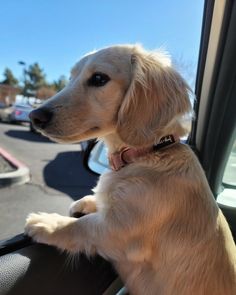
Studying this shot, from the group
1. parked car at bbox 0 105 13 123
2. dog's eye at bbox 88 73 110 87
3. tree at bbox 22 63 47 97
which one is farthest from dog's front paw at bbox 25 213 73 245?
tree at bbox 22 63 47 97

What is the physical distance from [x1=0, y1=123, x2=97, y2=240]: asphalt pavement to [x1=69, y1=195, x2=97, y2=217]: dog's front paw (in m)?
0.44

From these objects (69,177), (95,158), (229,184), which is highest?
(95,158)

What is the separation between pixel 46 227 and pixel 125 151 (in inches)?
21.0

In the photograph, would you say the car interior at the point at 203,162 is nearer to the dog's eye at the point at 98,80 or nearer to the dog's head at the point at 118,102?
the dog's head at the point at 118,102

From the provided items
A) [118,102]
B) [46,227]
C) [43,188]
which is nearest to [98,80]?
[118,102]

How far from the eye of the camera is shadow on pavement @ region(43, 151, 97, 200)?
5080 millimetres

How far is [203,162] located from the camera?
100 inches

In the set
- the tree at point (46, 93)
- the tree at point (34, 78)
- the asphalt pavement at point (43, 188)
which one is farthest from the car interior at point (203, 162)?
the tree at point (34, 78)

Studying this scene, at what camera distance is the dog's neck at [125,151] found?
1.74 m

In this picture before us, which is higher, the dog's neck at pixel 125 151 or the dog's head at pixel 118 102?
the dog's head at pixel 118 102

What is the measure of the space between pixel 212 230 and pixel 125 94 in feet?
2.43

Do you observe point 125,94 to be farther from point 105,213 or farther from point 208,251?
point 208,251

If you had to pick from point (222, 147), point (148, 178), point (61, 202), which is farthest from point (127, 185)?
point (61, 202)

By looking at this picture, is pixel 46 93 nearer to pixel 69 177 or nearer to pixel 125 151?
pixel 69 177
